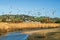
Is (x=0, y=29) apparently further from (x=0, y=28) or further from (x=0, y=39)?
(x=0, y=39)

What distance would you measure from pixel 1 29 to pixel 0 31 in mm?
1331

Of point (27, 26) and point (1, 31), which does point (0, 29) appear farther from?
point (27, 26)

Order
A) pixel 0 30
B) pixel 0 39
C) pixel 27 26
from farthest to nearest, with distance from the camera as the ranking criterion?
pixel 27 26 < pixel 0 30 < pixel 0 39

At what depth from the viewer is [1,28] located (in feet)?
140

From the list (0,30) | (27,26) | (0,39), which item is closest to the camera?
(0,39)

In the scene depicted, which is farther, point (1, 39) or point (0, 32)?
point (0, 32)

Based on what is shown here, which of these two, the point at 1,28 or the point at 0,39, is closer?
the point at 0,39

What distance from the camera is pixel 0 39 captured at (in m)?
33.0

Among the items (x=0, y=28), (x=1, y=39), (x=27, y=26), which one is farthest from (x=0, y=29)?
(x=27, y=26)

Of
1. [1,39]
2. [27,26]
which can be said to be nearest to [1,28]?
[1,39]

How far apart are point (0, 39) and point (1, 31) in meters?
9.42

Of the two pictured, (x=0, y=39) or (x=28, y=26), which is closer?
(x=0, y=39)

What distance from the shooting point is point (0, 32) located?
4125cm

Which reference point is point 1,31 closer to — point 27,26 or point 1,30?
point 1,30
